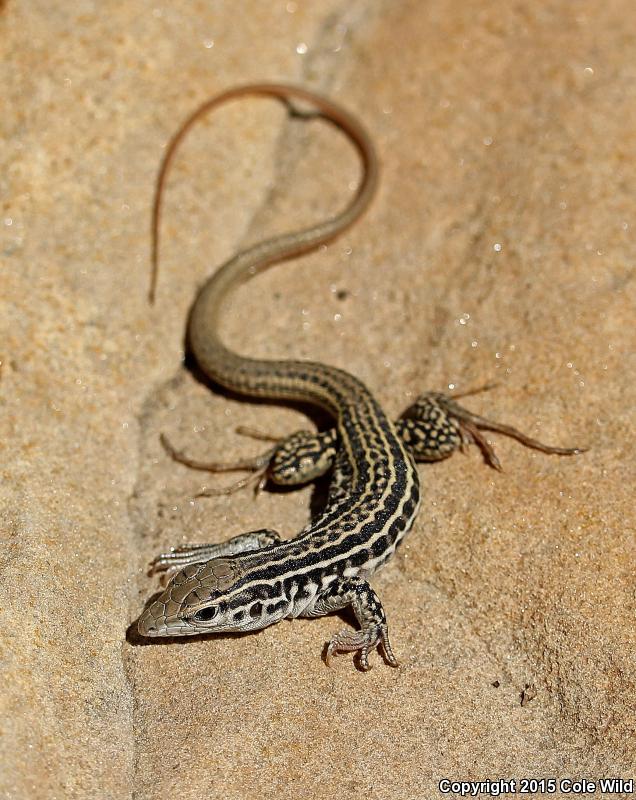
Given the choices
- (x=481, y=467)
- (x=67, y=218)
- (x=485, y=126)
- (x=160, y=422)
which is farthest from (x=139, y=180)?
(x=481, y=467)

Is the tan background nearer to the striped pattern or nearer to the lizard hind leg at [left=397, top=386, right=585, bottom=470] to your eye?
the lizard hind leg at [left=397, top=386, right=585, bottom=470]

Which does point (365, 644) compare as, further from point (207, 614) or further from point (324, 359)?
point (324, 359)

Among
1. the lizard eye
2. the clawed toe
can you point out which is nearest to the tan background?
the clawed toe

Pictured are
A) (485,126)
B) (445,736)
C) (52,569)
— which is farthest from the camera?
(485,126)

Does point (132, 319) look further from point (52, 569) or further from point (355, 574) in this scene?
point (355, 574)
